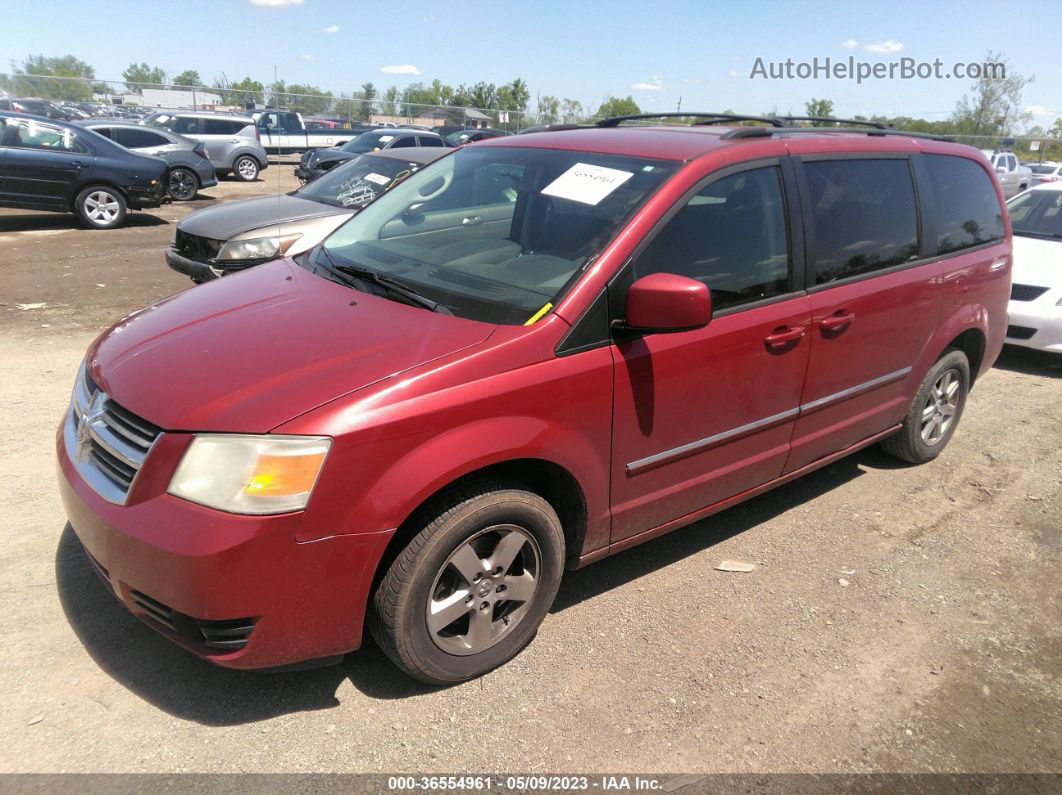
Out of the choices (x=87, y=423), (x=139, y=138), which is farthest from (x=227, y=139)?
(x=87, y=423)

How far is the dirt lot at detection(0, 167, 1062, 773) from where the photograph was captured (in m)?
2.58

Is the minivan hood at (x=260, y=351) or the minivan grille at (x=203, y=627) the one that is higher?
the minivan hood at (x=260, y=351)

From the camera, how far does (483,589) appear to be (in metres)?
2.81

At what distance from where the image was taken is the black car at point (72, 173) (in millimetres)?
11906

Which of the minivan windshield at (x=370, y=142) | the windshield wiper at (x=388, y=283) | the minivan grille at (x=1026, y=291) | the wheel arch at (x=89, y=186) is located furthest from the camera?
the minivan windshield at (x=370, y=142)

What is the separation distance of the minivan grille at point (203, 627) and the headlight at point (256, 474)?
372 millimetres

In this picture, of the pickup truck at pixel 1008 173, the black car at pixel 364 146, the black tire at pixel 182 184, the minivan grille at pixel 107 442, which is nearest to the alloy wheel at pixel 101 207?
the black tire at pixel 182 184

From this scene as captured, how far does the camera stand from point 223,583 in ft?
7.55

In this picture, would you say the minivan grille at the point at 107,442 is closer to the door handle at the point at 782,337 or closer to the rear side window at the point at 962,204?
the door handle at the point at 782,337

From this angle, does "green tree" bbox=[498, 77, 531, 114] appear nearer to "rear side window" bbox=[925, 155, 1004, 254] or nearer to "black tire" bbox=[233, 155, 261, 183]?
"black tire" bbox=[233, 155, 261, 183]

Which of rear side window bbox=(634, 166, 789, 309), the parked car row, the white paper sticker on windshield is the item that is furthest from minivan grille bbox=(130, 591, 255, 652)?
the parked car row

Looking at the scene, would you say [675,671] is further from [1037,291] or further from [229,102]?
[229,102]

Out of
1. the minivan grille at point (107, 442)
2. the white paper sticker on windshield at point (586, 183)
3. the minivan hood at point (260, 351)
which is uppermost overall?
A: the white paper sticker on windshield at point (586, 183)

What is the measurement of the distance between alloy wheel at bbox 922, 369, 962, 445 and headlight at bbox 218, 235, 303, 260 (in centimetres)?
521
